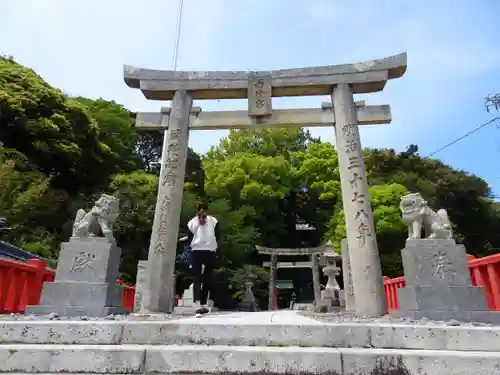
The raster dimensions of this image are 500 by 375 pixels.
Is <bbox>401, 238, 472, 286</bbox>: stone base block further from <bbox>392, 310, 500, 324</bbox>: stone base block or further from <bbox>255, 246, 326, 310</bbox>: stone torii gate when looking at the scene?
<bbox>255, 246, 326, 310</bbox>: stone torii gate

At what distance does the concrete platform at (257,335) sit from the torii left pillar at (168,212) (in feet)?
9.68

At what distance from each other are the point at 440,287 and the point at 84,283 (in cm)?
472

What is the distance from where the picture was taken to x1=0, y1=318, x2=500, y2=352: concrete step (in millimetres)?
2900

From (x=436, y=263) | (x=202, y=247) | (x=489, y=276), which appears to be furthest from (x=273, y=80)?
(x=489, y=276)

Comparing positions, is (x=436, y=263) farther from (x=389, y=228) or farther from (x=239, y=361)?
(x=389, y=228)

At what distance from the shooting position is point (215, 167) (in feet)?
81.7

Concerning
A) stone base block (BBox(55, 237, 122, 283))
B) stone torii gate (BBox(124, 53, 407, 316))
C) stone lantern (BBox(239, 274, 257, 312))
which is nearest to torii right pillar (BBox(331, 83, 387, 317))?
stone torii gate (BBox(124, 53, 407, 316))

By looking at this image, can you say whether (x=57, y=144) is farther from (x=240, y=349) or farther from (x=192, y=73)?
(x=240, y=349)

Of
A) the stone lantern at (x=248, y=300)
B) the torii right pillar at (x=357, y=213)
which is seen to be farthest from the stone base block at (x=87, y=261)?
the stone lantern at (x=248, y=300)

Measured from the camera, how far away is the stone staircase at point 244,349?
2529 mm

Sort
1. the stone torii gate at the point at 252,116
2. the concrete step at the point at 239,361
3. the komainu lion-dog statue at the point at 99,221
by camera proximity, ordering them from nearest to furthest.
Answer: the concrete step at the point at 239,361 → the komainu lion-dog statue at the point at 99,221 → the stone torii gate at the point at 252,116

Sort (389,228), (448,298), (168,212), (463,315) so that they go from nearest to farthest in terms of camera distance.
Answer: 1. (463,315)
2. (448,298)
3. (168,212)
4. (389,228)

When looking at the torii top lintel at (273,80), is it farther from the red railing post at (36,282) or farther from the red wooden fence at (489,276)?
the red railing post at (36,282)

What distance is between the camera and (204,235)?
586 centimetres
